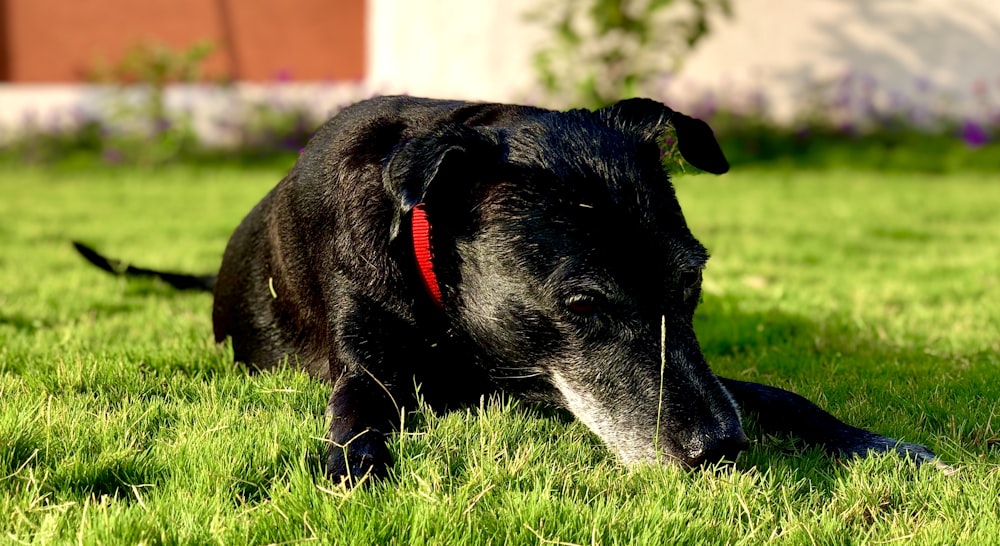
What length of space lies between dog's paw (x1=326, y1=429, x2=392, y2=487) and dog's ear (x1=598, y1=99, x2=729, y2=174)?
4.62 ft

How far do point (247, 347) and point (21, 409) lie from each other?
1121 mm

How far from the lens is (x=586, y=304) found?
9.94ft

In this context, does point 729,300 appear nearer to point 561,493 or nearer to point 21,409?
point 561,493

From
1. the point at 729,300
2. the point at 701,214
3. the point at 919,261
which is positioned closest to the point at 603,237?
the point at 729,300

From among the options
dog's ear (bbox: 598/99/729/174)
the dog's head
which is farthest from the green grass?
dog's ear (bbox: 598/99/729/174)

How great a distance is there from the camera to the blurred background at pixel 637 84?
44.2ft

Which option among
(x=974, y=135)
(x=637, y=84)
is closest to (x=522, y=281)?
(x=637, y=84)

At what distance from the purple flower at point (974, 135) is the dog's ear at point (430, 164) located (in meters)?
12.2

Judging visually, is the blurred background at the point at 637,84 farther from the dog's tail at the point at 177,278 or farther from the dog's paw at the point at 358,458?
the dog's paw at the point at 358,458

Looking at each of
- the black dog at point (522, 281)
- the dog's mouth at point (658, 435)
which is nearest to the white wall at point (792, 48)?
the black dog at point (522, 281)

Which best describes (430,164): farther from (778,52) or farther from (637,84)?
(778,52)

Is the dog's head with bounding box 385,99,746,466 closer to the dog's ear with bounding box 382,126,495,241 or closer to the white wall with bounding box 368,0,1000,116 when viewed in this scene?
the dog's ear with bounding box 382,126,495,241

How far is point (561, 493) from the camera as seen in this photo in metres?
2.71

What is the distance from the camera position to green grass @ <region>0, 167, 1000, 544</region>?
8.08ft
